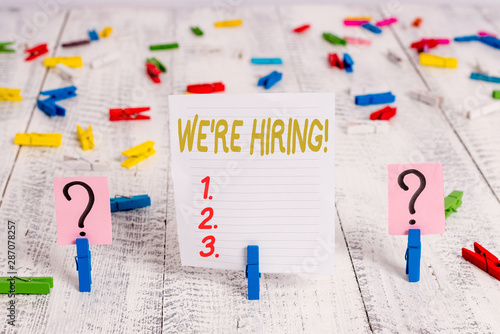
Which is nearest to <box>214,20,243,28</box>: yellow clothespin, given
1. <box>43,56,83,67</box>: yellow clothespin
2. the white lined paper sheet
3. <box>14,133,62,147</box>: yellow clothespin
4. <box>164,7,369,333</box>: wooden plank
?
<box>43,56,83,67</box>: yellow clothespin

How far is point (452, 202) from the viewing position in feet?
4.62

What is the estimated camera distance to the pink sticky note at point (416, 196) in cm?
116

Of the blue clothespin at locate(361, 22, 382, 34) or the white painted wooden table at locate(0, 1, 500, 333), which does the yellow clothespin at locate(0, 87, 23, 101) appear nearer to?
the white painted wooden table at locate(0, 1, 500, 333)

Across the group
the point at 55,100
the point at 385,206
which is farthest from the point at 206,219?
the point at 55,100

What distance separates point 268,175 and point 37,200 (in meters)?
Answer: 0.58

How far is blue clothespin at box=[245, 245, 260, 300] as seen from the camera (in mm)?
1175

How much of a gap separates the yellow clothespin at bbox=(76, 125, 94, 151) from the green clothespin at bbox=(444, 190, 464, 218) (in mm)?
841

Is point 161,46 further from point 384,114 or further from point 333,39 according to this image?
point 384,114

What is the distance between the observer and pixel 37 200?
148 centimetres

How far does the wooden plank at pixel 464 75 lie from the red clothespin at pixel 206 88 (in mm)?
592

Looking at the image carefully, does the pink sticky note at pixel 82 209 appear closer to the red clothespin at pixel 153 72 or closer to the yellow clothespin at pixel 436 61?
the red clothespin at pixel 153 72

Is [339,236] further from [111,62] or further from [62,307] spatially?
[111,62]

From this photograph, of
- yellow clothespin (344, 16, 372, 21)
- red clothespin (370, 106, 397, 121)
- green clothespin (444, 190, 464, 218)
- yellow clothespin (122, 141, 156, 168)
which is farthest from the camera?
yellow clothespin (344, 16, 372, 21)

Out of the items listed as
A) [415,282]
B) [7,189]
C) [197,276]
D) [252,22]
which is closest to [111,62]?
[252,22]
